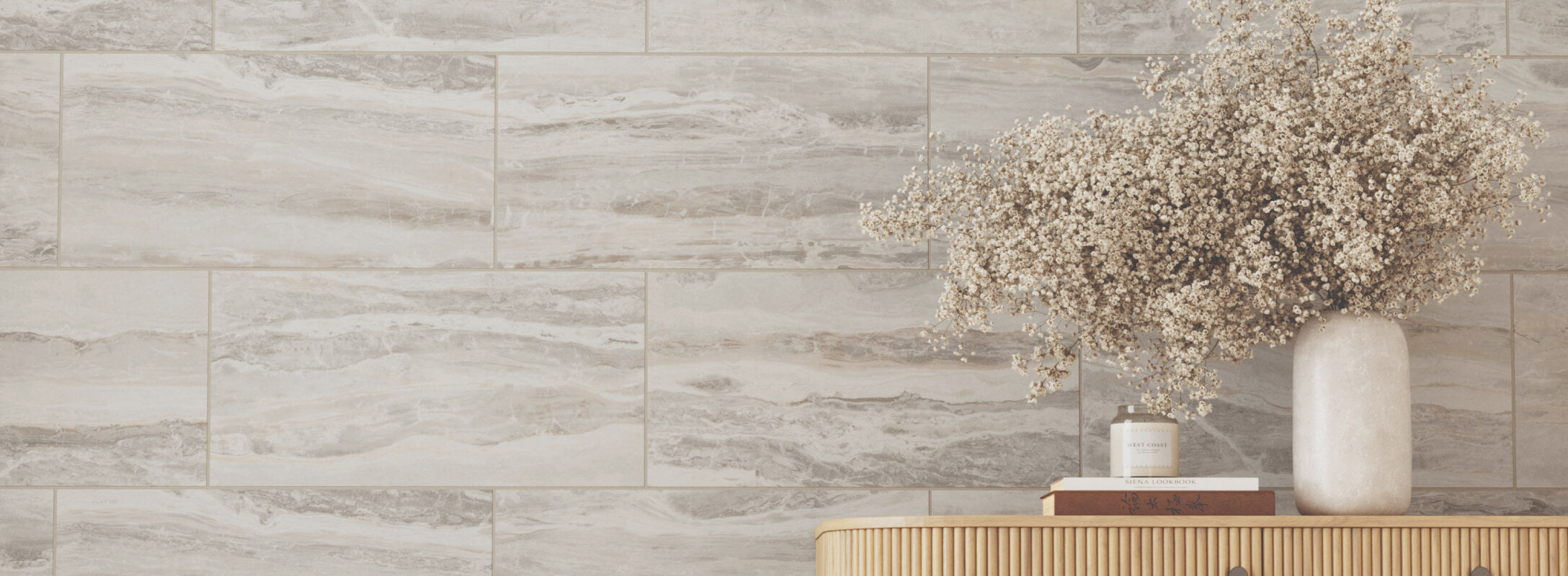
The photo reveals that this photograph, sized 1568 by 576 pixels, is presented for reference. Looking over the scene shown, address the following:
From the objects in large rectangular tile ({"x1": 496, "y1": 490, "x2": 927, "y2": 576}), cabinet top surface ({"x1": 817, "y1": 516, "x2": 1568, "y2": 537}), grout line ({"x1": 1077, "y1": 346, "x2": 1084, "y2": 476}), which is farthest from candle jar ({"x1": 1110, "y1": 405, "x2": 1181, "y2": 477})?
large rectangular tile ({"x1": 496, "y1": 490, "x2": 927, "y2": 576})

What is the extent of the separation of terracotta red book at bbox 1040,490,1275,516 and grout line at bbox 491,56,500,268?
106 centimetres

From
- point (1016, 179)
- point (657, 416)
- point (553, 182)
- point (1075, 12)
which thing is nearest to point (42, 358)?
point (553, 182)

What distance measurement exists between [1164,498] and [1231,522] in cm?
10

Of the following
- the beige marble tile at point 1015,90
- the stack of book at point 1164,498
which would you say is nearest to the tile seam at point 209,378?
the beige marble tile at point 1015,90

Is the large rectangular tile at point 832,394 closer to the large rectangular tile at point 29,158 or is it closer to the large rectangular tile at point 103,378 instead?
the large rectangular tile at point 103,378

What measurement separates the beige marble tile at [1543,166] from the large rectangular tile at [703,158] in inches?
39.7

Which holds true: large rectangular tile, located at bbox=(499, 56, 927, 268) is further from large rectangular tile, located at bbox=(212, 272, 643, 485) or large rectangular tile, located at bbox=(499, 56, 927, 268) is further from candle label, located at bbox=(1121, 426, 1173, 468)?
candle label, located at bbox=(1121, 426, 1173, 468)

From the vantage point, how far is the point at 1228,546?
1468 mm

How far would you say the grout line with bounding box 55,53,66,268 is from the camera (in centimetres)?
202

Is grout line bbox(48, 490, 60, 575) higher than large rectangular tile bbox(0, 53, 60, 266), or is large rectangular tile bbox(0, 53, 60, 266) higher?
large rectangular tile bbox(0, 53, 60, 266)


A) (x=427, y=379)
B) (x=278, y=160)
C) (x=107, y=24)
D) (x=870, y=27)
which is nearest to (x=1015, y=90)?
(x=870, y=27)

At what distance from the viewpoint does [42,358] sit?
2004 millimetres

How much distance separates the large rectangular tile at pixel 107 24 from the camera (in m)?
2.05

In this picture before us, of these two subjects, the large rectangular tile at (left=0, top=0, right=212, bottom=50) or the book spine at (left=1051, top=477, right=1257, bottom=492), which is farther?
the large rectangular tile at (left=0, top=0, right=212, bottom=50)
